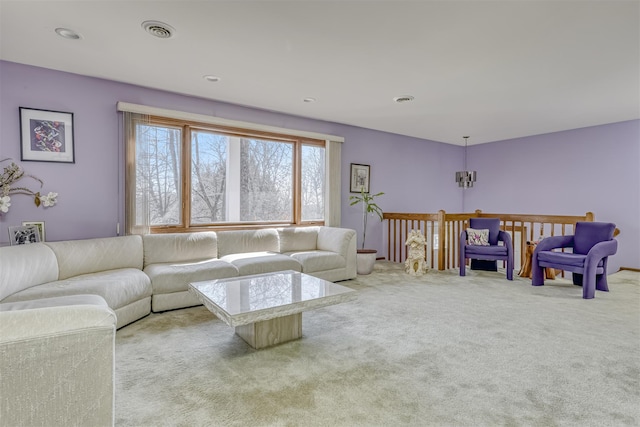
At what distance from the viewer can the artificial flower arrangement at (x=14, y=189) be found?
Result: 314cm

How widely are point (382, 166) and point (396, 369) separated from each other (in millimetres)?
4638

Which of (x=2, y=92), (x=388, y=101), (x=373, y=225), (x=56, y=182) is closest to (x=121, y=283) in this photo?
(x=56, y=182)

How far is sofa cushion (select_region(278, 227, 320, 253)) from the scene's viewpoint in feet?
15.3

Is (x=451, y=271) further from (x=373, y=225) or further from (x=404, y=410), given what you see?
(x=404, y=410)

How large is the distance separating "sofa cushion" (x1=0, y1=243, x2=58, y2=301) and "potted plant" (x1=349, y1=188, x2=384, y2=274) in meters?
3.61

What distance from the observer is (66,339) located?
1.11 metres

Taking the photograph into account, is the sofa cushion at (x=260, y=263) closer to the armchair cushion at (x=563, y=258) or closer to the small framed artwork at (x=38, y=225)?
the small framed artwork at (x=38, y=225)

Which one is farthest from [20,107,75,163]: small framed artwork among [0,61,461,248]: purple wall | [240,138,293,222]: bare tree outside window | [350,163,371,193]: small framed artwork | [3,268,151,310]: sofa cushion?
[350,163,371,193]: small framed artwork

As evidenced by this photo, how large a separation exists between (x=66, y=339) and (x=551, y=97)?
5220 mm

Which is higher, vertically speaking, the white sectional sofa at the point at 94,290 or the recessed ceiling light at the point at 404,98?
the recessed ceiling light at the point at 404,98

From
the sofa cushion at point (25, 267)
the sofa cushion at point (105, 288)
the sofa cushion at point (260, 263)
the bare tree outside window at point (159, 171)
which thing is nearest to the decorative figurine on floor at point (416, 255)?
the sofa cushion at point (260, 263)

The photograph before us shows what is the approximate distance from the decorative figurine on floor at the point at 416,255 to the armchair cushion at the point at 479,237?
732mm

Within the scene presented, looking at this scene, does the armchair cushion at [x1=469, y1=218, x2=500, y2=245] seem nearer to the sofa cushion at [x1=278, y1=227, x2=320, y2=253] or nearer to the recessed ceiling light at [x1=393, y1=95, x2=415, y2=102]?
the recessed ceiling light at [x1=393, y1=95, x2=415, y2=102]

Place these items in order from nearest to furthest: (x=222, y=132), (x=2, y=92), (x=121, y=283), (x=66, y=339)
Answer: (x=66, y=339)
(x=121, y=283)
(x=2, y=92)
(x=222, y=132)
